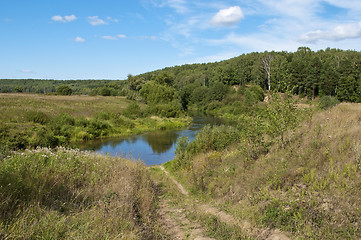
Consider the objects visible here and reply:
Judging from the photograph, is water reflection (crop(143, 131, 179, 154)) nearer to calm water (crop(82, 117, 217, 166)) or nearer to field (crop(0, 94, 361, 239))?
calm water (crop(82, 117, 217, 166))

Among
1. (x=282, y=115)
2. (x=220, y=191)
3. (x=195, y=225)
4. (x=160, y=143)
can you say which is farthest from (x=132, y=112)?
(x=195, y=225)

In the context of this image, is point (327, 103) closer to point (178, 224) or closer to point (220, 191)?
point (220, 191)

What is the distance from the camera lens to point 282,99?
11.0 m

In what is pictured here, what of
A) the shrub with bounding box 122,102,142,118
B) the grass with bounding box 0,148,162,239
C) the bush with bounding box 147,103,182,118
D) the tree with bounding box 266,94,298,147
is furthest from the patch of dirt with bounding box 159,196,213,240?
the bush with bounding box 147,103,182,118

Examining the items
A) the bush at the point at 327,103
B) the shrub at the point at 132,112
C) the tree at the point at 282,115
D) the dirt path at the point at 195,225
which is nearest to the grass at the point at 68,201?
the dirt path at the point at 195,225

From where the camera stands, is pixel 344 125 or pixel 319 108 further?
pixel 319 108

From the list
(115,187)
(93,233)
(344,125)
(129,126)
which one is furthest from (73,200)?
(129,126)

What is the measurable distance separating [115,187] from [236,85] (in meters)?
94.6

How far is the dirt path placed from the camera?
585 centimetres

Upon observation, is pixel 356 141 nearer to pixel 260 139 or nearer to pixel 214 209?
pixel 260 139

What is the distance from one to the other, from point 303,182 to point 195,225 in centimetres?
354

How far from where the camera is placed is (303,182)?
7.62 metres

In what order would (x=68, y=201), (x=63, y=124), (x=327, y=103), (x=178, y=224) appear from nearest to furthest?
(x=68, y=201), (x=178, y=224), (x=327, y=103), (x=63, y=124)

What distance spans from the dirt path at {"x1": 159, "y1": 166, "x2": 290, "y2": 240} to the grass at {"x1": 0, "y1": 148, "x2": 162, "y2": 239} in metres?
0.56
